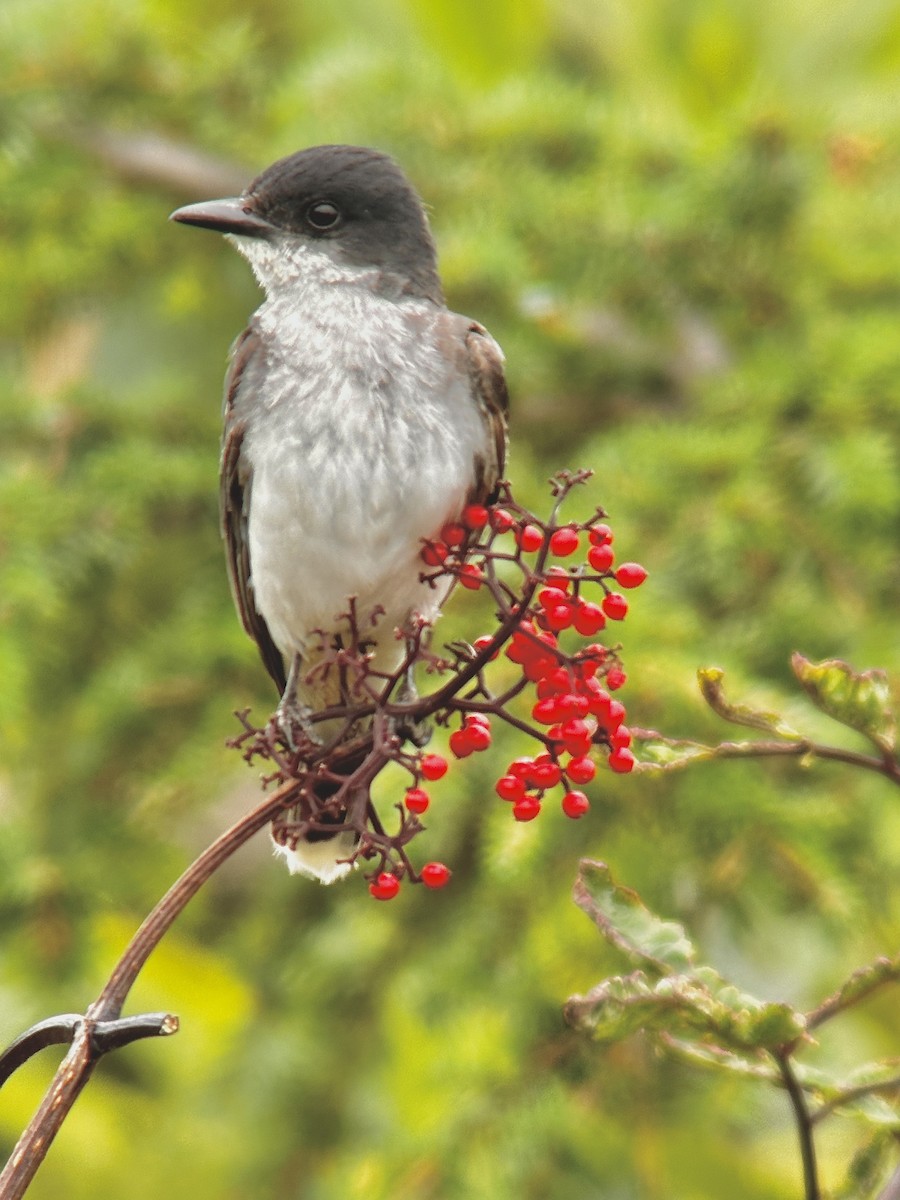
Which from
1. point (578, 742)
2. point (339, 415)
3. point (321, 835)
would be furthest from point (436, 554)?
point (339, 415)

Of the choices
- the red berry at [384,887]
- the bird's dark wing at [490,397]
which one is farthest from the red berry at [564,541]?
the bird's dark wing at [490,397]

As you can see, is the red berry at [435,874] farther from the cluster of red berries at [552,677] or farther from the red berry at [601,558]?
the red berry at [601,558]

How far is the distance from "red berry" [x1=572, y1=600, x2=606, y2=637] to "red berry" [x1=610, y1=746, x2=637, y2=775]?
14cm

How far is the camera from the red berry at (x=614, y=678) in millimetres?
1426

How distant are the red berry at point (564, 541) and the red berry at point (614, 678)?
116mm

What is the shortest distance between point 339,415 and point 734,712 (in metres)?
1.33

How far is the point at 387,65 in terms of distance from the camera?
3.64 metres

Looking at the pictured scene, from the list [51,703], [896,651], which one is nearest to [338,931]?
[51,703]

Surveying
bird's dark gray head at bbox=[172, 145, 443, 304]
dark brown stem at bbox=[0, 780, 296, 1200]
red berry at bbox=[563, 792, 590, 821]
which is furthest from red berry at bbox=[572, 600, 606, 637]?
bird's dark gray head at bbox=[172, 145, 443, 304]

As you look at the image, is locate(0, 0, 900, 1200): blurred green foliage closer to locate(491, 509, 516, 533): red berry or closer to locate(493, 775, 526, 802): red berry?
locate(493, 775, 526, 802): red berry

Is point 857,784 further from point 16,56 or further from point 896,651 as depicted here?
point 16,56

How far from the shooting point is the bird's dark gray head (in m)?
2.78

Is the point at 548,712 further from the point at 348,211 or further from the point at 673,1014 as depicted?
the point at 348,211

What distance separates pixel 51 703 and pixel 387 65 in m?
1.63
